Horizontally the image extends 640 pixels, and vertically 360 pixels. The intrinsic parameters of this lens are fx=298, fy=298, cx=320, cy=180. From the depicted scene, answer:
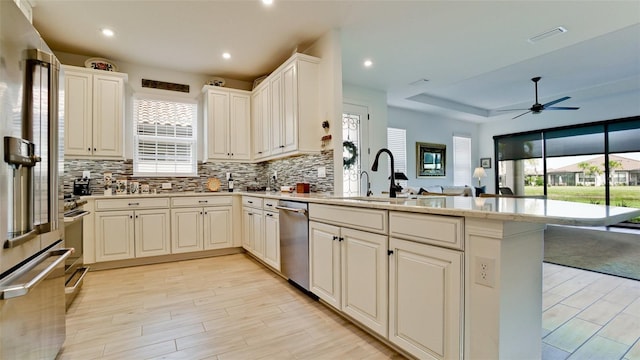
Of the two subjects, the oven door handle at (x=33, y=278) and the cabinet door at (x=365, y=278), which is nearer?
the oven door handle at (x=33, y=278)

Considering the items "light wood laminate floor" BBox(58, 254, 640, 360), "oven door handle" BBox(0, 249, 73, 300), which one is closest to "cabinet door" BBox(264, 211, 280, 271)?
"light wood laminate floor" BBox(58, 254, 640, 360)

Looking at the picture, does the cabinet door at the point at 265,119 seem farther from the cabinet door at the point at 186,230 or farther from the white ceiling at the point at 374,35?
the cabinet door at the point at 186,230

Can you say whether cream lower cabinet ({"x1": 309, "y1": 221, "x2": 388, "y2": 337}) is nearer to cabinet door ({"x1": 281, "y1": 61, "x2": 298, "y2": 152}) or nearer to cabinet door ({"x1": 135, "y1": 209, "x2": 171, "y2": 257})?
cabinet door ({"x1": 281, "y1": 61, "x2": 298, "y2": 152})

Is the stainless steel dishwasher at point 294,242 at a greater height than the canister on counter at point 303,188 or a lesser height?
lesser

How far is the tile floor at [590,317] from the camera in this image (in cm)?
190

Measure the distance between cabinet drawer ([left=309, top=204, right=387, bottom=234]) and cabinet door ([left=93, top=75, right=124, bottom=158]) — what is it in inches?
119

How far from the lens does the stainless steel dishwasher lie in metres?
2.69

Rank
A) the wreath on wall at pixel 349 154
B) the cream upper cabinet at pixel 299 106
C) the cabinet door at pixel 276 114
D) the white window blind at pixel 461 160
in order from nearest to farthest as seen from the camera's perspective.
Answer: the cream upper cabinet at pixel 299 106
the cabinet door at pixel 276 114
the wreath on wall at pixel 349 154
the white window blind at pixel 461 160

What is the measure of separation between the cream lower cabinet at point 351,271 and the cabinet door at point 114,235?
2539mm

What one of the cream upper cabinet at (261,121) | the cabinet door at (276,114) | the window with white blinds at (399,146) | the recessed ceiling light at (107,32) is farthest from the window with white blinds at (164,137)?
the window with white blinds at (399,146)

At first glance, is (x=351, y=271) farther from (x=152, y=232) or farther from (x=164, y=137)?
(x=164, y=137)

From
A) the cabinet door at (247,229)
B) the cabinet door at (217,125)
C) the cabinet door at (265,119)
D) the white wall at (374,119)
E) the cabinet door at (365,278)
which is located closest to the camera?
the cabinet door at (365,278)

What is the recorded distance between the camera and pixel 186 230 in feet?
13.2

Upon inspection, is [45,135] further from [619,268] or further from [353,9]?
[619,268]
